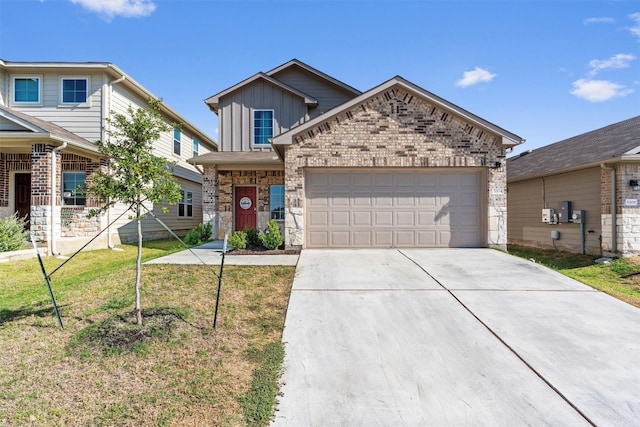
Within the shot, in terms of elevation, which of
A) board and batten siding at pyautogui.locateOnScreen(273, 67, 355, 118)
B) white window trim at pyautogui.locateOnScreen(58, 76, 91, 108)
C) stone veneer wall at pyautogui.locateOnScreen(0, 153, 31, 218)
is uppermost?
board and batten siding at pyautogui.locateOnScreen(273, 67, 355, 118)

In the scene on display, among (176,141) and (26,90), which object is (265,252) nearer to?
(176,141)

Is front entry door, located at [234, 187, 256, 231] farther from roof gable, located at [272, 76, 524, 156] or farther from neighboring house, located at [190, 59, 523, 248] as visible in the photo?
roof gable, located at [272, 76, 524, 156]

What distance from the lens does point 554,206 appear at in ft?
42.5

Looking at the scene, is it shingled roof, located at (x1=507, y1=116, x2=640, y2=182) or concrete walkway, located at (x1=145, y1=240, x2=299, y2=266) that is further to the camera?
shingled roof, located at (x1=507, y1=116, x2=640, y2=182)

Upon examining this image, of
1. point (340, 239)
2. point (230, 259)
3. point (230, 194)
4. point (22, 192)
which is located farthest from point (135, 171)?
point (22, 192)

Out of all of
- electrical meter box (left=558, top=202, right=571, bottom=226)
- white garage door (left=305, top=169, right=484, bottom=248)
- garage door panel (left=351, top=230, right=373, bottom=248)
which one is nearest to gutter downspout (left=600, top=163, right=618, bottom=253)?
electrical meter box (left=558, top=202, right=571, bottom=226)

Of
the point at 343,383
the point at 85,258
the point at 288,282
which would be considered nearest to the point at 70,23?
the point at 85,258

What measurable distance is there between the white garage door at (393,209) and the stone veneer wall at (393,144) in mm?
414

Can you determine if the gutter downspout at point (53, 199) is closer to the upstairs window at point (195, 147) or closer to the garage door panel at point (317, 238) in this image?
the garage door panel at point (317, 238)

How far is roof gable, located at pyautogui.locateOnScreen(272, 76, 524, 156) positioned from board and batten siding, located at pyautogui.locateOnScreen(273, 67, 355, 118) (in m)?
5.61

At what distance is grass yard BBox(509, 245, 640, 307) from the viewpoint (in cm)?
784

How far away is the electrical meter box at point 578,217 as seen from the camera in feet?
37.8

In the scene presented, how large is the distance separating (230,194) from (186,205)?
5.75 m

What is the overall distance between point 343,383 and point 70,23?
13.7 m
